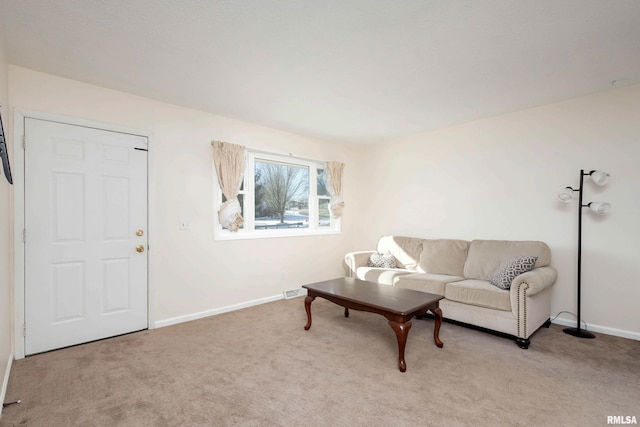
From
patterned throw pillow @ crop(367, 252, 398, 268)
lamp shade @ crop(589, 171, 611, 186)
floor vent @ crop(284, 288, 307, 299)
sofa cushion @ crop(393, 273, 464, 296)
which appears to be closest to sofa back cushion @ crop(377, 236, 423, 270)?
patterned throw pillow @ crop(367, 252, 398, 268)

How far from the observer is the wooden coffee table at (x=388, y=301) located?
2.41 m

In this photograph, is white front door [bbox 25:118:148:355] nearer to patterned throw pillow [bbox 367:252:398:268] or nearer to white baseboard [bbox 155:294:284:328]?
white baseboard [bbox 155:294:284:328]

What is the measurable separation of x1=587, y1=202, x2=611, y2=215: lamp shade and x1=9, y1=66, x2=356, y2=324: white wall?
3.62 meters

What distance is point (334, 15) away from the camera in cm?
195

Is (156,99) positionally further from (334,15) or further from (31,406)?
(31,406)

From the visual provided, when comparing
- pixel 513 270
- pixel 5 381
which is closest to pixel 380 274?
pixel 513 270

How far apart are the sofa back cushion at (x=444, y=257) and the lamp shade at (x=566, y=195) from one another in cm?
113

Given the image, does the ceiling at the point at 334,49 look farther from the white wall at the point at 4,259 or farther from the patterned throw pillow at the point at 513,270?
the patterned throw pillow at the point at 513,270

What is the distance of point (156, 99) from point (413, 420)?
3.69 meters

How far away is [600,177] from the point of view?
304 cm

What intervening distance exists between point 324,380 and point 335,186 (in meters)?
3.35

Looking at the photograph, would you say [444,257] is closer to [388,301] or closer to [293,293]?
[388,301]

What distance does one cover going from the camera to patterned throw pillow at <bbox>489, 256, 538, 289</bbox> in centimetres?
305

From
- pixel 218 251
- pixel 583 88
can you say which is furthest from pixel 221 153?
pixel 583 88
